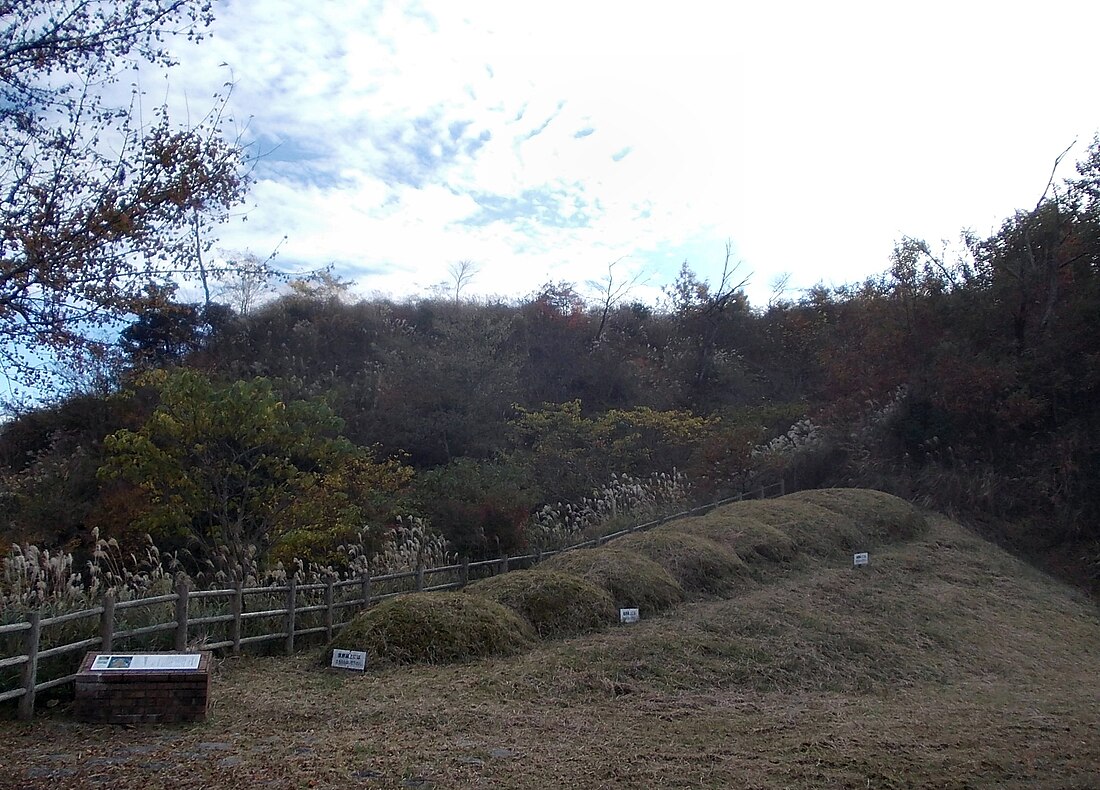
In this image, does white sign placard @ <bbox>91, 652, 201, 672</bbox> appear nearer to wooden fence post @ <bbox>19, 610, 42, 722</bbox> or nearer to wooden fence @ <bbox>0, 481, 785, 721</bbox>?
wooden fence post @ <bbox>19, 610, 42, 722</bbox>

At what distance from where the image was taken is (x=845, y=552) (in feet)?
44.7

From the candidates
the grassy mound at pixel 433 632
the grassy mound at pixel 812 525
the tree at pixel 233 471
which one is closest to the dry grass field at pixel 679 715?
the grassy mound at pixel 433 632

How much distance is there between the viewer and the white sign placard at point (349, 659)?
26.0 ft

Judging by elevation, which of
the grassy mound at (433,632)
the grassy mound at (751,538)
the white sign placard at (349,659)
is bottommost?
the white sign placard at (349,659)

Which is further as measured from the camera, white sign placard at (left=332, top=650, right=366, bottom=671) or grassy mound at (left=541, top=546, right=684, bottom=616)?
grassy mound at (left=541, top=546, right=684, bottom=616)

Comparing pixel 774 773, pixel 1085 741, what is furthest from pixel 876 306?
pixel 774 773

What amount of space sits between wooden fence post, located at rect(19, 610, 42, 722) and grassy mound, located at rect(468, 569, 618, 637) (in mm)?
4393

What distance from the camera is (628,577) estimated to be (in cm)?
1015

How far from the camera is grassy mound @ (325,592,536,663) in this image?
320 inches

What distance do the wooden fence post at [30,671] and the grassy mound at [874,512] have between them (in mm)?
12055

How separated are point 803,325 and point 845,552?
22.5 metres

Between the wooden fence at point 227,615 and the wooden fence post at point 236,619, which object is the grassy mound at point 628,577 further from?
the wooden fence post at point 236,619

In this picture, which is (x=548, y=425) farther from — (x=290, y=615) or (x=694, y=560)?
(x=290, y=615)

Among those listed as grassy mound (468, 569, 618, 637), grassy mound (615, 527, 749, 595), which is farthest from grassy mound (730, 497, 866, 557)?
grassy mound (468, 569, 618, 637)
